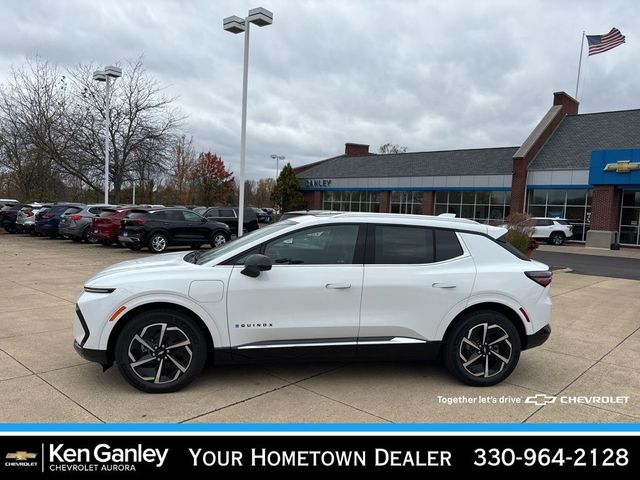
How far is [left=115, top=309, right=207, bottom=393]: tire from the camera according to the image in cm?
407

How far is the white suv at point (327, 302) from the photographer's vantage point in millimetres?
4098

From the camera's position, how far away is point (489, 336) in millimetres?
4523

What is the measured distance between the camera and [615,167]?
25.4 meters

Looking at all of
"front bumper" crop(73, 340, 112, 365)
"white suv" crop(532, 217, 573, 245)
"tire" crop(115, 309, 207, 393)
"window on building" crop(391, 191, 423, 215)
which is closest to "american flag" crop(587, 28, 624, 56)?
"white suv" crop(532, 217, 573, 245)

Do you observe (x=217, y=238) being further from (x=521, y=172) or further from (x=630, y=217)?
(x=630, y=217)

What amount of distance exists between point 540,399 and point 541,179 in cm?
2833

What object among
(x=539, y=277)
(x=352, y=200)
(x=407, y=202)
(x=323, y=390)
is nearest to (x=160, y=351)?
(x=323, y=390)

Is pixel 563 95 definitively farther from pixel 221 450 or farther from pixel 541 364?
pixel 221 450

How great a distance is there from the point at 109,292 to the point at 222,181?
55.1 m

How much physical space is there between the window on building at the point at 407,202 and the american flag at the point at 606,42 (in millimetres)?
14655

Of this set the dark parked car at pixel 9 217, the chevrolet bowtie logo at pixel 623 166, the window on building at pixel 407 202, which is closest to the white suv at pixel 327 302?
the dark parked car at pixel 9 217

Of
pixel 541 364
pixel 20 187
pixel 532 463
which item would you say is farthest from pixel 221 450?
pixel 20 187

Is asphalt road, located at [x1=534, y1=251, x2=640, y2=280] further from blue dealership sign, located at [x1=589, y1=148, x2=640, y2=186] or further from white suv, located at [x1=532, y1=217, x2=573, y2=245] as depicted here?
blue dealership sign, located at [x1=589, y1=148, x2=640, y2=186]

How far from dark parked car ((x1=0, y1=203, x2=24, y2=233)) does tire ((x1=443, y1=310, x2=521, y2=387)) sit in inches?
974
